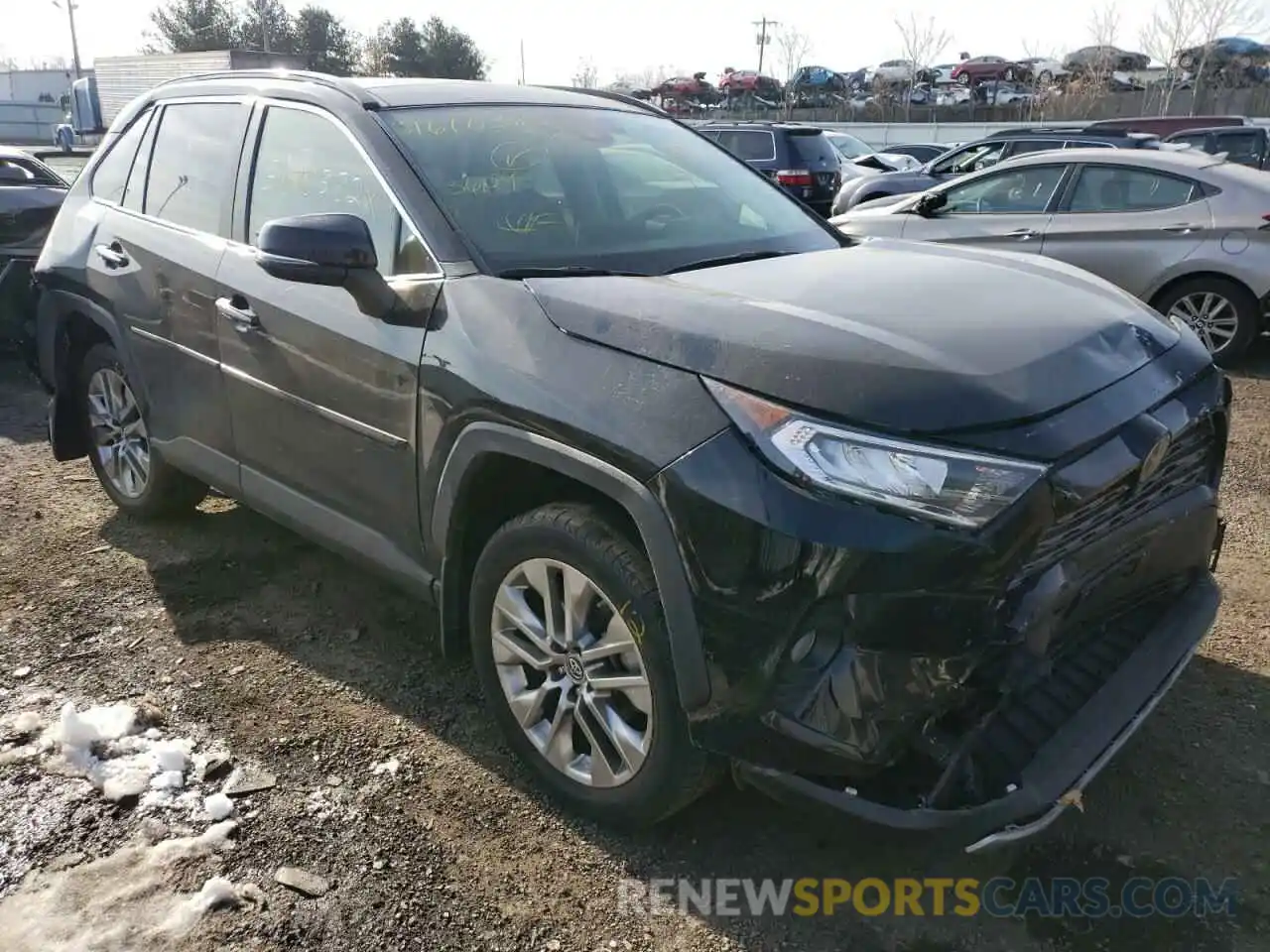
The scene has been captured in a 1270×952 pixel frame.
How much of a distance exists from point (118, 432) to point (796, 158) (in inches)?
420

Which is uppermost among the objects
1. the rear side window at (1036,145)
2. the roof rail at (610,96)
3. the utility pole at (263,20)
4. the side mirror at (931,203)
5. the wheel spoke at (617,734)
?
the utility pole at (263,20)

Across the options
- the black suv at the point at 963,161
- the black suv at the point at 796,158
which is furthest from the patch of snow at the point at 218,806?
the black suv at the point at 796,158

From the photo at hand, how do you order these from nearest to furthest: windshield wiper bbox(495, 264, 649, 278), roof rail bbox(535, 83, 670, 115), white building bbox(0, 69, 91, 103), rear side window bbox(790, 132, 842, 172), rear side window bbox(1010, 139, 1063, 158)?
windshield wiper bbox(495, 264, 649, 278), roof rail bbox(535, 83, 670, 115), rear side window bbox(1010, 139, 1063, 158), rear side window bbox(790, 132, 842, 172), white building bbox(0, 69, 91, 103)

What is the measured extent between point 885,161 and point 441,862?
18.3 meters

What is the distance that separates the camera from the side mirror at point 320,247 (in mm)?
2650

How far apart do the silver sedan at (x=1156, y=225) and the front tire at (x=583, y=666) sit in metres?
5.68

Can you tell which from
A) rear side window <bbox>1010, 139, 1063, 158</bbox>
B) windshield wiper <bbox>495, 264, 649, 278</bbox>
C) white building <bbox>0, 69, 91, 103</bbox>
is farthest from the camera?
white building <bbox>0, 69, 91, 103</bbox>

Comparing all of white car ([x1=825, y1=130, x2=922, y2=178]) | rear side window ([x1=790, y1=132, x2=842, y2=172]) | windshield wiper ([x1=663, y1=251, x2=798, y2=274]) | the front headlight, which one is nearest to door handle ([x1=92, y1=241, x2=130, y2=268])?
windshield wiper ([x1=663, y1=251, x2=798, y2=274])

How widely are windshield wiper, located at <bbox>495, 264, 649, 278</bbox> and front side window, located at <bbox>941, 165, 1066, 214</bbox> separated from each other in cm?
621

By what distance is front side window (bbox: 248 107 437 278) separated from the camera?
2.88 metres

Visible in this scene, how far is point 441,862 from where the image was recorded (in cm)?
251

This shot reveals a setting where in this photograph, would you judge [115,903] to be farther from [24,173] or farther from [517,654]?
[24,173]

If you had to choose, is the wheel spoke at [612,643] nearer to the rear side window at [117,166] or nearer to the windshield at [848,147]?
the rear side window at [117,166]

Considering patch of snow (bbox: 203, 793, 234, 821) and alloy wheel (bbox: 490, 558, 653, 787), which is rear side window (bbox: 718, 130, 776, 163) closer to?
alloy wheel (bbox: 490, 558, 653, 787)
